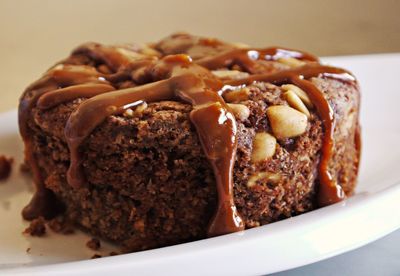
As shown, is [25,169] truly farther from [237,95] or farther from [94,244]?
[237,95]

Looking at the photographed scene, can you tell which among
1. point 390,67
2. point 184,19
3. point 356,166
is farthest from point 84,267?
point 184,19

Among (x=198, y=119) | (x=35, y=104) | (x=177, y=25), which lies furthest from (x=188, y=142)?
(x=177, y=25)

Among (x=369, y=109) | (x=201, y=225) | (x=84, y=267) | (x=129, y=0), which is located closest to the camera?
(x=84, y=267)

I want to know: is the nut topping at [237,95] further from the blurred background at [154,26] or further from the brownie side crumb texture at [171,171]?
the blurred background at [154,26]

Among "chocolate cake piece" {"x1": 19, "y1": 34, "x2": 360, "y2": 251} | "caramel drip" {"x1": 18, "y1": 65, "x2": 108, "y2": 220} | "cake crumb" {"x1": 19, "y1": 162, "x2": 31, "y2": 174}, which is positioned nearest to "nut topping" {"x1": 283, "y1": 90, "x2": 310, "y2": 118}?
"chocolate cake piece" {"x1": 19, "y1": 34, "x2": 360, "y2": 251}

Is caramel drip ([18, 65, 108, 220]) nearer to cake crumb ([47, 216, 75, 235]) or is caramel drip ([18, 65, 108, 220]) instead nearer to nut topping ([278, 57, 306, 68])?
cake crumb ([47, 216, 75, 235])

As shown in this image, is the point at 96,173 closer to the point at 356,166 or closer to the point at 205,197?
the point at 205,197
